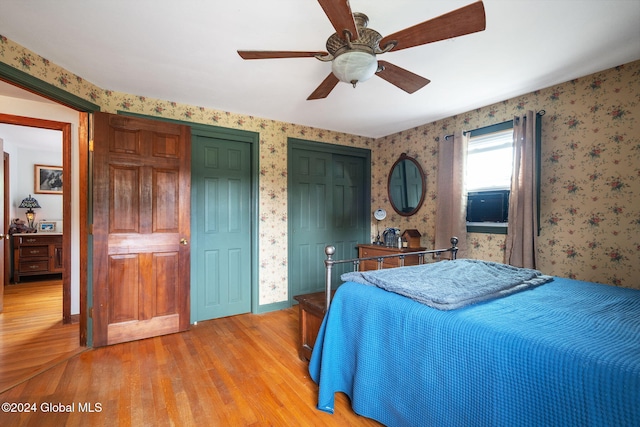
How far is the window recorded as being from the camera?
299cm

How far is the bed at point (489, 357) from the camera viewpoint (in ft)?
3.06

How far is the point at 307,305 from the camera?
2.30m

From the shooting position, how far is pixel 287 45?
6.59ft

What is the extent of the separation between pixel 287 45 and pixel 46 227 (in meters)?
6.08

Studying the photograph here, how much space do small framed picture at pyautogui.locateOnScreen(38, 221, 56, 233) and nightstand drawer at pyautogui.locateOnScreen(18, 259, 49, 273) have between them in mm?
727

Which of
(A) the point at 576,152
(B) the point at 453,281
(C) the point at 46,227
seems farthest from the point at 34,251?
(A) the point at 576,152

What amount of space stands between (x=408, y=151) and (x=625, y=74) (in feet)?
6.99

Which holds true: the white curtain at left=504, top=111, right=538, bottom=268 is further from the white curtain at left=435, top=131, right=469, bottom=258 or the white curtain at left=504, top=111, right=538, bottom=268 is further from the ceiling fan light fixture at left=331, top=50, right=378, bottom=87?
the ceiling fan light fixture at left=331, top=50, right=378, bottom=87

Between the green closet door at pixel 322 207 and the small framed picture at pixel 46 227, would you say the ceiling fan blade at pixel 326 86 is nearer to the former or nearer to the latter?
the green closet door at pixel 322 207

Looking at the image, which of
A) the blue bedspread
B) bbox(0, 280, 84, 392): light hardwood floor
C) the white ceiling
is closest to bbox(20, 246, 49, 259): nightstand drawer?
bbox(0, 280, 84, 392): light hardwood floor

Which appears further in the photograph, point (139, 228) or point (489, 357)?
point (139, 228)

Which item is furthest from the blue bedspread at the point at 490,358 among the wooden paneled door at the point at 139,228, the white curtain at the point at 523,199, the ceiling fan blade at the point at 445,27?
the wooden paneled door at the point at 139,228

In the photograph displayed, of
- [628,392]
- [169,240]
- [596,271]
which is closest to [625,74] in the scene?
[596,271]

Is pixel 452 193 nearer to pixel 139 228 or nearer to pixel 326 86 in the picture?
pixel 326 86
